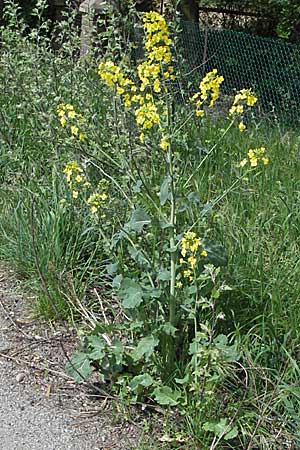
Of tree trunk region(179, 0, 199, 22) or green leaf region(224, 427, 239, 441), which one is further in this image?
tree trunk region(179, 0, 199, 22)

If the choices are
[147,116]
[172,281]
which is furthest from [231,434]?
[147,116]

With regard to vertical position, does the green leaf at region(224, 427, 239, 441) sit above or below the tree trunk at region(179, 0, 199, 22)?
below

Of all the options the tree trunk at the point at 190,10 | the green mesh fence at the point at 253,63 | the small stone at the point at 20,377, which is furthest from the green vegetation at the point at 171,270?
the tree trunk at the point at 190,10

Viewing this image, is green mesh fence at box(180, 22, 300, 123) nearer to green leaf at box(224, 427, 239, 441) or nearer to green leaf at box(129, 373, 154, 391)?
green leaf at box(129, 373, 154, 391)

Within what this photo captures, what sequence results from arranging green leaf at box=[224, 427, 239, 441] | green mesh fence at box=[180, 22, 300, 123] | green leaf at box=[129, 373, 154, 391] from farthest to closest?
green mesh fence at box=[180, 22, 300, 123] < green leaf at box=[129, 373, 154, 391] < green leaf at box=[224, 427, 239, 441]

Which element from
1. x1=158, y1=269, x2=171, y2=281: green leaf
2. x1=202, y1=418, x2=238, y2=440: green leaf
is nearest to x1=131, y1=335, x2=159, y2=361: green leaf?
x1=158, y1=269, x2=171, y2=281: green leaf

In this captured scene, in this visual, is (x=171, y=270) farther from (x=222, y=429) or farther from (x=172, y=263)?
(x=222, y=429)

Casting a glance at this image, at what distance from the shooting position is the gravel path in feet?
9.70

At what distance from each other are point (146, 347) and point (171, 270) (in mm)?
339

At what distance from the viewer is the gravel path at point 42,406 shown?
2957 mm

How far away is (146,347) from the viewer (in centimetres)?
301

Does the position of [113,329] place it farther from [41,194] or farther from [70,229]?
[41,194]

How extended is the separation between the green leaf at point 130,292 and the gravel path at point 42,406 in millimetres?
513

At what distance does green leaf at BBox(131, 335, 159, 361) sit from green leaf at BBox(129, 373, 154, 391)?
79 mm
